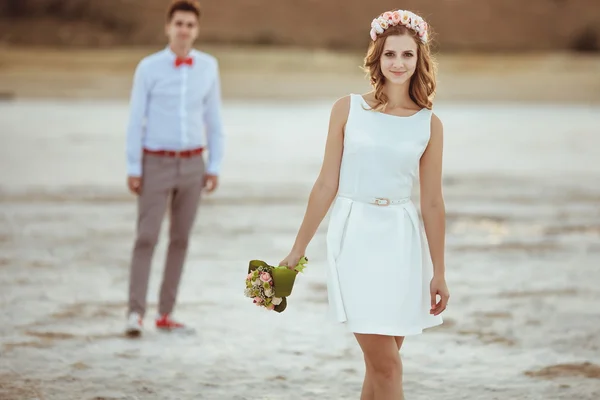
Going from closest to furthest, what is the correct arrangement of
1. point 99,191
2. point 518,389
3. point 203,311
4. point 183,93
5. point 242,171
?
point 518,389 → point 183,93 → point 203,311 → point 99,191 → point 242,171

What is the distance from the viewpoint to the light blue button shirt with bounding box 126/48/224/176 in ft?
26.1

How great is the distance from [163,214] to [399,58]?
11.1 ft

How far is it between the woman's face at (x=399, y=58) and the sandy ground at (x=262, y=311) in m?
2.11

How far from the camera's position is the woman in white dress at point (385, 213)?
16.3 ft

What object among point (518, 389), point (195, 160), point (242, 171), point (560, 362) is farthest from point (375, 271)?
point (242, 171)

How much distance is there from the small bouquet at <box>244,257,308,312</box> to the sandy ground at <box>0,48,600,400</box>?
4.83 ft

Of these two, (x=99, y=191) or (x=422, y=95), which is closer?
(x=422, y=95)

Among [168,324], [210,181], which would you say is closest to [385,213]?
[210,181]

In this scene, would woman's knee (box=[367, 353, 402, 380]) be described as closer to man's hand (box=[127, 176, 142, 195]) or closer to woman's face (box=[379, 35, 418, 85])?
woman's face (box=[379, 35, 418, 85])

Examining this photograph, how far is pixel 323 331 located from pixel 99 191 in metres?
11.2

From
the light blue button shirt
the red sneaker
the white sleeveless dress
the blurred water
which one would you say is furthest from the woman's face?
the red sneaker

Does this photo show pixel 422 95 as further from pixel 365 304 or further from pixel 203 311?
pixel 203 311

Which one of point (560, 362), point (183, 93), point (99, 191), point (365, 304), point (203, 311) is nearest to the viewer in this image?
point (365, 304)

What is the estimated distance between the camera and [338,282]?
5.01 meters
